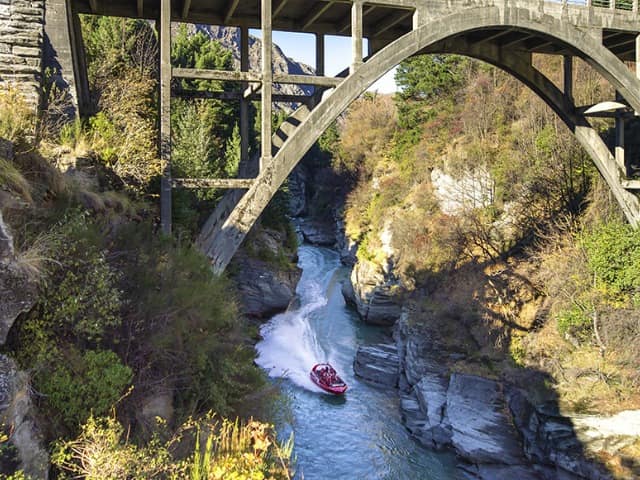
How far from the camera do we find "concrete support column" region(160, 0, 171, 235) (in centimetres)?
802

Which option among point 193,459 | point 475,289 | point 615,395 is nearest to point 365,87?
point 193,459

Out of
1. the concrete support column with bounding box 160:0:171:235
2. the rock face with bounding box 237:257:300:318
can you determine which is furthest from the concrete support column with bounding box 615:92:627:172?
the rock face with bounding box 237:257:300:318

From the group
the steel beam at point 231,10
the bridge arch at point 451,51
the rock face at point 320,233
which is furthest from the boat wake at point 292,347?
the rock face at point 320,233

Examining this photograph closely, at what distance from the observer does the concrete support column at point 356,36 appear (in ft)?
28.9

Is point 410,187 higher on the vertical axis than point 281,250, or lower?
higher

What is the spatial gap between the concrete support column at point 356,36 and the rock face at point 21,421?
658 centimetres

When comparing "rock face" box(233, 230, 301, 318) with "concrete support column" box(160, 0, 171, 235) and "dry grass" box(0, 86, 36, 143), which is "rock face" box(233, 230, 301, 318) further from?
"dry grass" box(0, 86, 36, 143)

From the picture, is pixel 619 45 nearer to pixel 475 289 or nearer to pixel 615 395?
pixel 615 395

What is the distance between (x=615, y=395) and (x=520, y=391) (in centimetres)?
259

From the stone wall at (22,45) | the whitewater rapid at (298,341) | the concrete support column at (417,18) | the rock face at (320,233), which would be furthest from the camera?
the rock face at (320,233)

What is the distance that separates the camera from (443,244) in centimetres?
2245

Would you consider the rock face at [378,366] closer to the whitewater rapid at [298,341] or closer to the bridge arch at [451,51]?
Result: the whitewater rapid at [298,341]

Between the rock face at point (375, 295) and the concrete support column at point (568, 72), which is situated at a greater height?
the concrete support column at point (568, 72)

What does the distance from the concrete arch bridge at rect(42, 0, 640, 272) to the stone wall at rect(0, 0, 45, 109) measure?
0.99 meters
